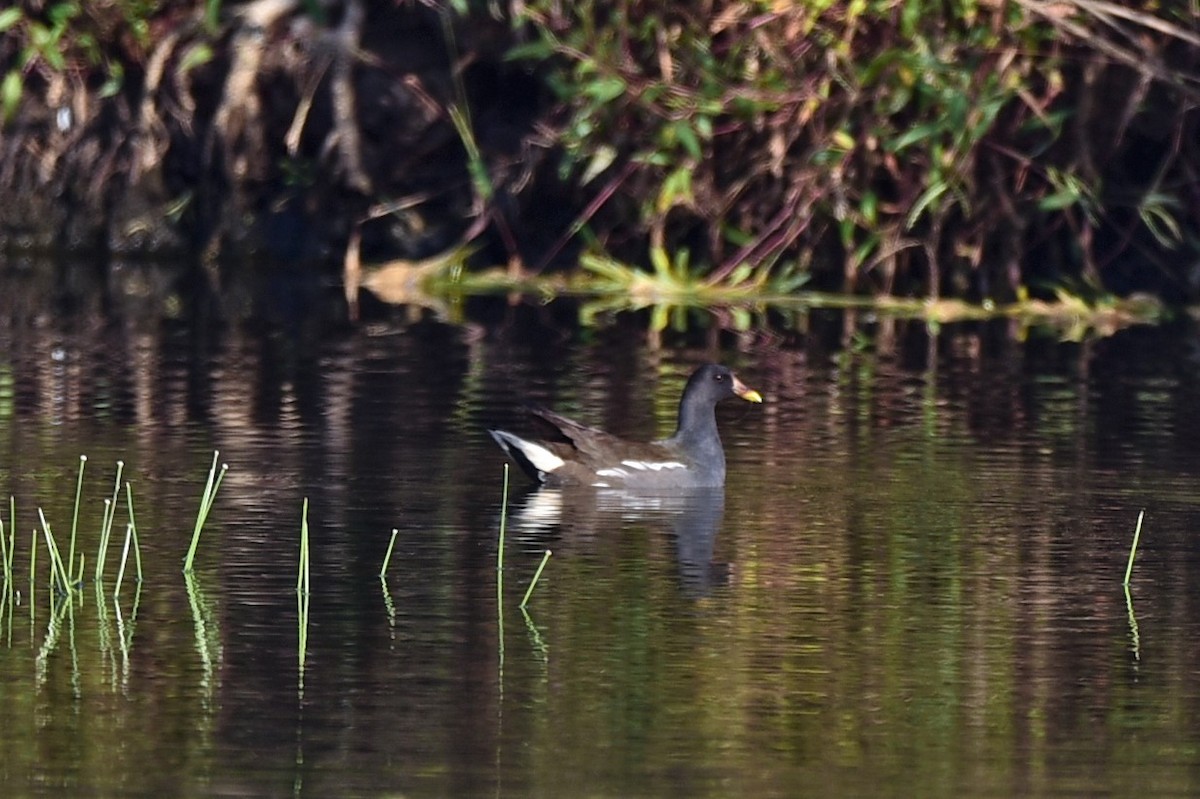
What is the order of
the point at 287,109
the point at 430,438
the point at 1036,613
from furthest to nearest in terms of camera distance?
the point at 287,109
the point at 430,438
the point at 1036,613

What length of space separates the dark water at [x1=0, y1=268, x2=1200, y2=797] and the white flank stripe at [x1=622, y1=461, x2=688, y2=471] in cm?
24

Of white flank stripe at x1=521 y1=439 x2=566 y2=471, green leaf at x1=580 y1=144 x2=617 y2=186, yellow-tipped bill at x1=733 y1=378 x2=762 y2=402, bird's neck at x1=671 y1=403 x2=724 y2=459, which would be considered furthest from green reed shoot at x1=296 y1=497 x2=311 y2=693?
green leaf at x1=580 y1=144 x2=617 y2=186

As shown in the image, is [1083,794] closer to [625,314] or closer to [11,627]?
[11,627]

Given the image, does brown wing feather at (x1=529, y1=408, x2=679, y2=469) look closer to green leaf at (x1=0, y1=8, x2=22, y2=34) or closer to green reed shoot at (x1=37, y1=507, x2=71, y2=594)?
green reed shoot at (x1=37, y1=507, x2=71, y2=594)

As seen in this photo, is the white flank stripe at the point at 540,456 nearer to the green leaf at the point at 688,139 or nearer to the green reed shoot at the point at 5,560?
the green reed shoot at the point at 5,560

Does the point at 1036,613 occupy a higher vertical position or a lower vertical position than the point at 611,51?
lower

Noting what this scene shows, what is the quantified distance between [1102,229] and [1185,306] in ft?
4.35

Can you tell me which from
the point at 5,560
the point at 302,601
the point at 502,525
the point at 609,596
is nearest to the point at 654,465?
the point at 502,525

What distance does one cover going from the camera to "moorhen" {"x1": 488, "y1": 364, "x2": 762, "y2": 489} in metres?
11.2

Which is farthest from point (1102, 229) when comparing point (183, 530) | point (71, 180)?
point (183, 530)

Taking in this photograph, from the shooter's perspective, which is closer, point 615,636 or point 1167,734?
point 1167,734

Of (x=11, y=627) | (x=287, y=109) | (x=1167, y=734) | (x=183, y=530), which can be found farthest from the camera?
(x=287, y=109)

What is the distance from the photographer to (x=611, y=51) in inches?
765

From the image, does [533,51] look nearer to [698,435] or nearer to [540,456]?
[698,435]
